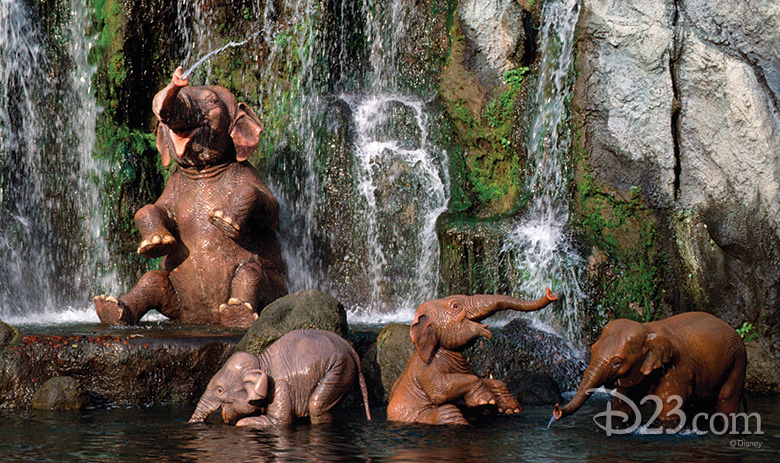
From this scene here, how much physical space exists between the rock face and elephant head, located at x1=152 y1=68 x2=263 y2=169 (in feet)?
13.9

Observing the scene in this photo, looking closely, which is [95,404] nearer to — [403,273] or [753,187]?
[403,273]

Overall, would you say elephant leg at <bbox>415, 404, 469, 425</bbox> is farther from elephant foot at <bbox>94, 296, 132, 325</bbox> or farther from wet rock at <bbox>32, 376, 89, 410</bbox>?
elephant foot at <bbox>94, 296, 132, 325</bbox>

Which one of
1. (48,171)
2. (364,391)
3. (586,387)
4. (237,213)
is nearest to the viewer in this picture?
(586,387)

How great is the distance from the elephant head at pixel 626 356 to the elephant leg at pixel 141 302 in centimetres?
434

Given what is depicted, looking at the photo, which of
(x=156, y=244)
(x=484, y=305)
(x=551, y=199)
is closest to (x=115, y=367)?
(x=156, y=244)

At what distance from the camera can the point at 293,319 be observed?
7.52 meters

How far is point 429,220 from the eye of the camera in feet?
40.6

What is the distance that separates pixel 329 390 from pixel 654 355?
7.06 ft

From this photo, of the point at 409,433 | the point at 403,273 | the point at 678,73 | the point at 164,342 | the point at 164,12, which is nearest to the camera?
the point at 409,433

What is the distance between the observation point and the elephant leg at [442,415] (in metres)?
6.61

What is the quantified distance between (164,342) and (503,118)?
20.5ft

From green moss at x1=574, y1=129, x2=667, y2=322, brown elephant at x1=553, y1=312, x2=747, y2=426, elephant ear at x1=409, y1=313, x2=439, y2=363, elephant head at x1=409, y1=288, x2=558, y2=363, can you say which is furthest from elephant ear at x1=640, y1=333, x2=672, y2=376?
green moss at x1=574, y1=129, x2=667, y2=322

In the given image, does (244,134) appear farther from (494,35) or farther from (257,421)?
(494,35)

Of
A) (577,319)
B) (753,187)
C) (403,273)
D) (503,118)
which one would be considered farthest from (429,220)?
(753,187)
